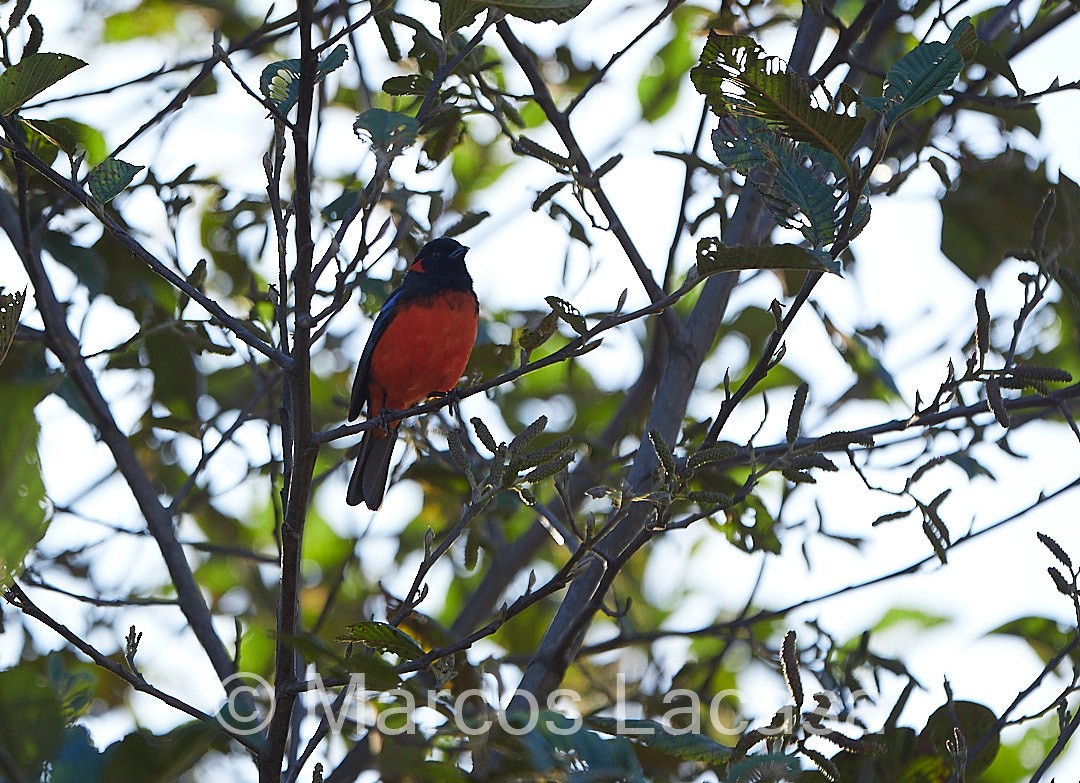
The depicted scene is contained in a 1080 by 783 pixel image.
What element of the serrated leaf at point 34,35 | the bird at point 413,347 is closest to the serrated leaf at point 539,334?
the serrated leaf at point 34,35

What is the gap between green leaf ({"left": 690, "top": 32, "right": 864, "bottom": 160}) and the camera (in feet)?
7.02

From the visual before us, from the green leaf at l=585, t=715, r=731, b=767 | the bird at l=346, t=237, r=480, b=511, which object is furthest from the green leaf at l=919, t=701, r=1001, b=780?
the bird at l=346, t=237, r=480, b=511

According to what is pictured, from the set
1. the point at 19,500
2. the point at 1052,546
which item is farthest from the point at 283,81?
the point at 1052,546

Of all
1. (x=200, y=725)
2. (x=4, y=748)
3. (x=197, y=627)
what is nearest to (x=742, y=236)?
(x=197, y=627)

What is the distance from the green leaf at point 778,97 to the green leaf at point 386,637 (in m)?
1.18

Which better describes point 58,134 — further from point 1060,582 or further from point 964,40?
point 1060,582

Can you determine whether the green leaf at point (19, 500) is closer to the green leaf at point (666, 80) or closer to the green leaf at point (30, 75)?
the green leaf at point (30, 75)

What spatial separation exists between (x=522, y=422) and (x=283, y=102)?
9.19 feet

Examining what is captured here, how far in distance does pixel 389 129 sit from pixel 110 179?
58 centimetres

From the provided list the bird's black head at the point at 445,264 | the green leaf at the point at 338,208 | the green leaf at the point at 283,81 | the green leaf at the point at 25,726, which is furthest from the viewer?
the bird's black head at the point at 445,264

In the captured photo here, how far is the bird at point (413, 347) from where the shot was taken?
536cm

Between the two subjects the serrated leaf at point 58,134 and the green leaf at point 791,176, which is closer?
the green leaf at point 791,176

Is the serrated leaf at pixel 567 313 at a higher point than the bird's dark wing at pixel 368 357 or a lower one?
lower

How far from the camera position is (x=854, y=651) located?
3812mm
